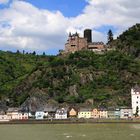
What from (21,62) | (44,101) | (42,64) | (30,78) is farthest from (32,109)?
(21,62)

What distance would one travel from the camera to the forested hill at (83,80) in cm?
12875

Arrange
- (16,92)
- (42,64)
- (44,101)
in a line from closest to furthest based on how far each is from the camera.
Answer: (44,101), (16,92), (42,64)

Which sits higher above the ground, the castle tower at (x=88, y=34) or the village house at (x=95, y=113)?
the castle tower at (x=88, y=34)

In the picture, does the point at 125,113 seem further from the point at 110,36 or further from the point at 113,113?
the point at 110,36

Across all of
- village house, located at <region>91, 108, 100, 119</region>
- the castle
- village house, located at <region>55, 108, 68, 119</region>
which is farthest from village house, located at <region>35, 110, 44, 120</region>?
the castle

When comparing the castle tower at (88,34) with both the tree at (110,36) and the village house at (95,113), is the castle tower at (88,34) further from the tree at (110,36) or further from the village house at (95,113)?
the village house at (95,113)

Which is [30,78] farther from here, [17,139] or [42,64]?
[17,139]

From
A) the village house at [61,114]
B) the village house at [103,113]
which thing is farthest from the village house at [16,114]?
the village house at [103,113]

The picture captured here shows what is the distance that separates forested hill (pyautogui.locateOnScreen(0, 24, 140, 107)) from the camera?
12875cm

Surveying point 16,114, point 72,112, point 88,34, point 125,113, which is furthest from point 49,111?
point 88,34

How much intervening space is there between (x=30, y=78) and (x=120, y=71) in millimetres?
29497

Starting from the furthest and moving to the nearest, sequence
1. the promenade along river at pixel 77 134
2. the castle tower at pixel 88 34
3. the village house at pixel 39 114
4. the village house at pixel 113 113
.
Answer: the castle tower at pixel 88 34
the village house at pixel 39 114
the village house at pixel 113 113
the promenade along river at pixel 77 134

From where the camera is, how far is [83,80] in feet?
447

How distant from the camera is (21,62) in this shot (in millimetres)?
194000
